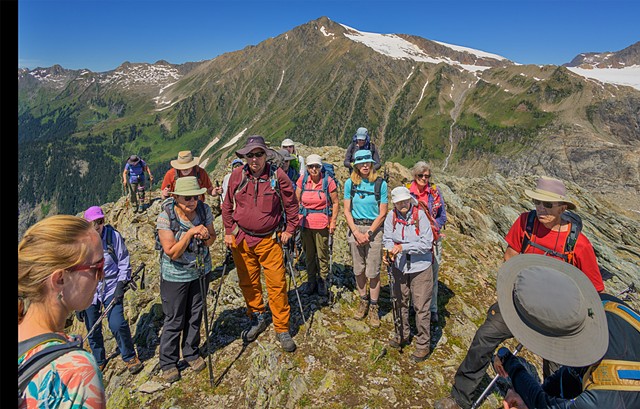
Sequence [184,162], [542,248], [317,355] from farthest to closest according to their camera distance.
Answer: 1. [184,162]
2. [317,355]
3. [542,248]

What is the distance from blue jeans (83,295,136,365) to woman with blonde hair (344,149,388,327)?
571 centimetres

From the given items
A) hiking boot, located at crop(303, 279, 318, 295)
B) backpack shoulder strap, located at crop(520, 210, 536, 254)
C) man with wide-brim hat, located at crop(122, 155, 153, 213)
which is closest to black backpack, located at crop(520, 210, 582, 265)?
backpack shoulder strap, located at crop(520, 210, 536, 254)

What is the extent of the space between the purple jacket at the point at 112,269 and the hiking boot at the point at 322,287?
5.08m

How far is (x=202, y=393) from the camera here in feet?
22.3

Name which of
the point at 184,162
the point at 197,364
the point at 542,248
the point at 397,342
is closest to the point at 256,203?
the point at 197,364

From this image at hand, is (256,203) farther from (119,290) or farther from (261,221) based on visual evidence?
(119,290)

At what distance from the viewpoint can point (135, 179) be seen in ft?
59.9

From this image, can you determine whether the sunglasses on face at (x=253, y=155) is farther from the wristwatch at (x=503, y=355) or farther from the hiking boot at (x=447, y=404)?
the hiking boot at (x=447, y=404)

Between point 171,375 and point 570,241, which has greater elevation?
point 570,241

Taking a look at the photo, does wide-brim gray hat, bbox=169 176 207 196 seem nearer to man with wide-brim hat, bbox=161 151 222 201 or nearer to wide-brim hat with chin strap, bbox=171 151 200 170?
wide-brim hat with chin strap, bbox=171 151 200 170

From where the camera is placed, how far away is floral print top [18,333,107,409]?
7.34 ft

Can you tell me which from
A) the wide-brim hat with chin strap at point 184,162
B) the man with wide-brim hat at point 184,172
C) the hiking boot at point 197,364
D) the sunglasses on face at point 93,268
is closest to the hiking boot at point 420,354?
the hiking boot at point 197,364

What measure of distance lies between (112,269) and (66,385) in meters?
5.84

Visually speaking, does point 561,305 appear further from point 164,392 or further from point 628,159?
point 628,159
